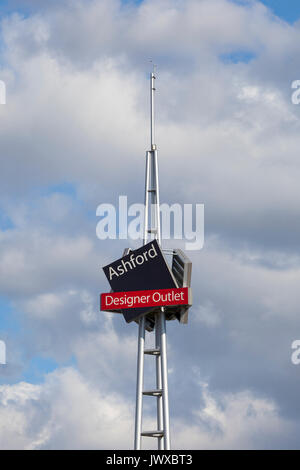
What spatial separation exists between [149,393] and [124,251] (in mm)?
15819

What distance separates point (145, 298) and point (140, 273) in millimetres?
2750

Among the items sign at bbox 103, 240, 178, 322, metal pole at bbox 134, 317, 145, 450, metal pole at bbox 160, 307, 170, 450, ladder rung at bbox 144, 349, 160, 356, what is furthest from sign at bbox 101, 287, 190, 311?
ladder rung at bbox 144, 349, 160, 356

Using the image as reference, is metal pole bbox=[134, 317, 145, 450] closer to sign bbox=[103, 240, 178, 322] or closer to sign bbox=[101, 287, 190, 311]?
sign bbox=[103, 240, 178, 322]

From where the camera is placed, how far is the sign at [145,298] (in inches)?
4774

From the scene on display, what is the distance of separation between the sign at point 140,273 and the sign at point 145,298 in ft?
1.48

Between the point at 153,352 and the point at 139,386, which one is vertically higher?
the point at 153,352

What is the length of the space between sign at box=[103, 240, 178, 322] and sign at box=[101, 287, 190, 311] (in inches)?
17.7

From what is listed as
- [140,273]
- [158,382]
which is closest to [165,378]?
[158,382]

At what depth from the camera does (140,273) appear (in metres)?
124

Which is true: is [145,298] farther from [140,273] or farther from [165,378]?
[165,378]

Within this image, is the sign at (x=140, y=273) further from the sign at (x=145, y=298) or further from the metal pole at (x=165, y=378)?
the metal pole at (x=165, y=378)

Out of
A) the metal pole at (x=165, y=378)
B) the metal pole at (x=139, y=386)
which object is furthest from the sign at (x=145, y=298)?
the metal pole at (x=139, y=386)

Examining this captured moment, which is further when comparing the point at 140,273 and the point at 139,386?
the point at 140,273
